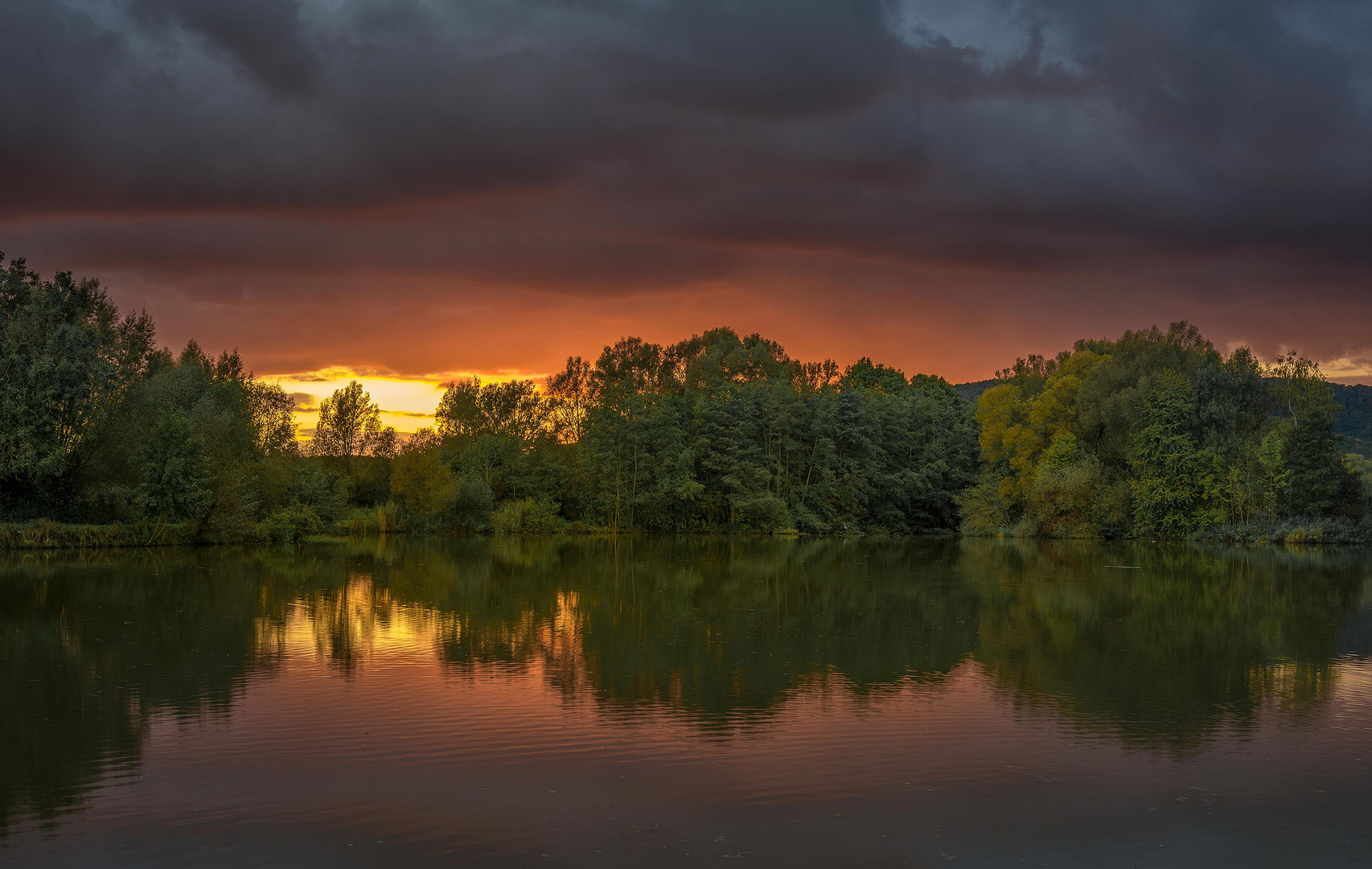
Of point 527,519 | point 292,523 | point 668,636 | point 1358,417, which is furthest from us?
point 1358,417

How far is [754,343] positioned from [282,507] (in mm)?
58310

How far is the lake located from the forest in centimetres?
2244

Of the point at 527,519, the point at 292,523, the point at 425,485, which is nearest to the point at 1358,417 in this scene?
the point at 527,519

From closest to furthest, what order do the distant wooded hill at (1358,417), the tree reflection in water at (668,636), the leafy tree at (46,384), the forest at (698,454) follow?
the tree reflection in water at (668,636), the leafy tree at (46,384), the forest at (698,454), the distant wooded hill at (1358,417)

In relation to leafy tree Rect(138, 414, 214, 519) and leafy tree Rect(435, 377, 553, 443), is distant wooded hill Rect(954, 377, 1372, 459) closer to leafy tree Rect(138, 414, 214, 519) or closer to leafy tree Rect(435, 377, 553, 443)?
leafy tree Rect(435, 377, 553, 443)

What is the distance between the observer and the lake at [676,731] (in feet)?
28.2

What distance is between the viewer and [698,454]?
7338cm

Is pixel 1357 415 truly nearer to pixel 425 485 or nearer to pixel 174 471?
pixel 425 485

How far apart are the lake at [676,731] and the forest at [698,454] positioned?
884 inches

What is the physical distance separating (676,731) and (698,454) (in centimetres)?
6110

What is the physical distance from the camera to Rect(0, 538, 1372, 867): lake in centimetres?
859

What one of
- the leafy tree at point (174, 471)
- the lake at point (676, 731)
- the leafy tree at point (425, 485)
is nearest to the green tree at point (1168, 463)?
the lake at point (676, 731)

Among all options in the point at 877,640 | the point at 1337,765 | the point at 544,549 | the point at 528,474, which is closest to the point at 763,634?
the point at 877,640

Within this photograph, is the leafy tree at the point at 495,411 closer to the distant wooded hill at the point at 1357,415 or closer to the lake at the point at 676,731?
the lake at the point at 676,731
